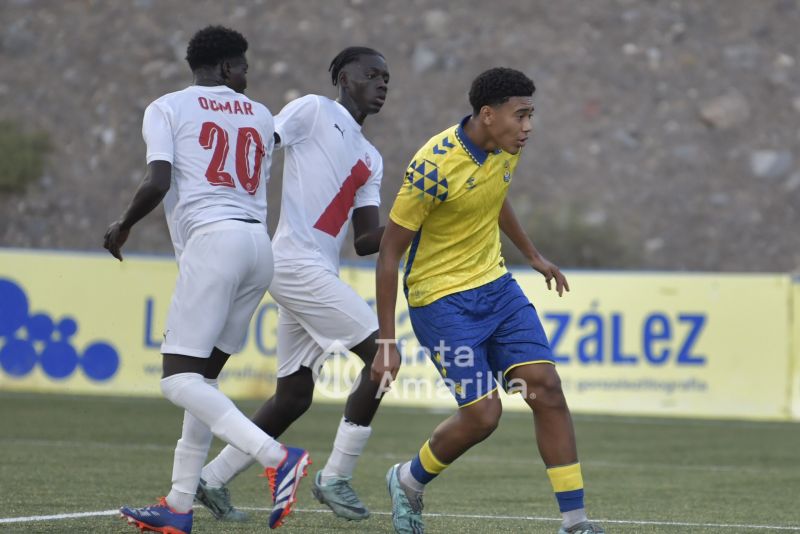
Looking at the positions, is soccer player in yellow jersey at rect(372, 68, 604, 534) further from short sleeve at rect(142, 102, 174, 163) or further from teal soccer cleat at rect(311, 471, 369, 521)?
short sleeve at rect(142, 102, 174, 163)

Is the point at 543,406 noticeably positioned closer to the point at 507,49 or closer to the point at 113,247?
the point at 113,247

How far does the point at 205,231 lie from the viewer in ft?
19.6

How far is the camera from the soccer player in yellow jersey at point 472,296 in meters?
6.02

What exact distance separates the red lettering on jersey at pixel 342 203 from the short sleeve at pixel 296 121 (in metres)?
0.33

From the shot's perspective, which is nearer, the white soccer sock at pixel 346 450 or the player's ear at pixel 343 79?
the white soccer sock at pixel 346 450

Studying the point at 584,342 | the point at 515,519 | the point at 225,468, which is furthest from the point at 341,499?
the point at 584,342

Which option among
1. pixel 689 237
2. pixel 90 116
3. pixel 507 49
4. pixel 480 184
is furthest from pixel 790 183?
pixel 480 184

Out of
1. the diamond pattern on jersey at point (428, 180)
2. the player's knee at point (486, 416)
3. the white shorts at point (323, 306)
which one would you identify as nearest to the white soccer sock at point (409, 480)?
the player's knee at point (486, 416)

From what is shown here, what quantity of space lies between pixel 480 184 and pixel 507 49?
29.5 meters

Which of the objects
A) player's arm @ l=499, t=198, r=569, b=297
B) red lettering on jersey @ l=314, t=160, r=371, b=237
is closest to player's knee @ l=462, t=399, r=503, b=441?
player's arm @ l=499, t=198, r=569, b=297

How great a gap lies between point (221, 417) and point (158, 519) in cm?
58

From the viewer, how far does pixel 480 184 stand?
241 inches

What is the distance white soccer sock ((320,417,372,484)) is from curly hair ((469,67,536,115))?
1.90 metres

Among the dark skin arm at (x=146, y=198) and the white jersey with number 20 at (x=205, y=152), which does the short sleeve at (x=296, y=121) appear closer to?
the white jersey with number 20 at (x=205, y=152)
